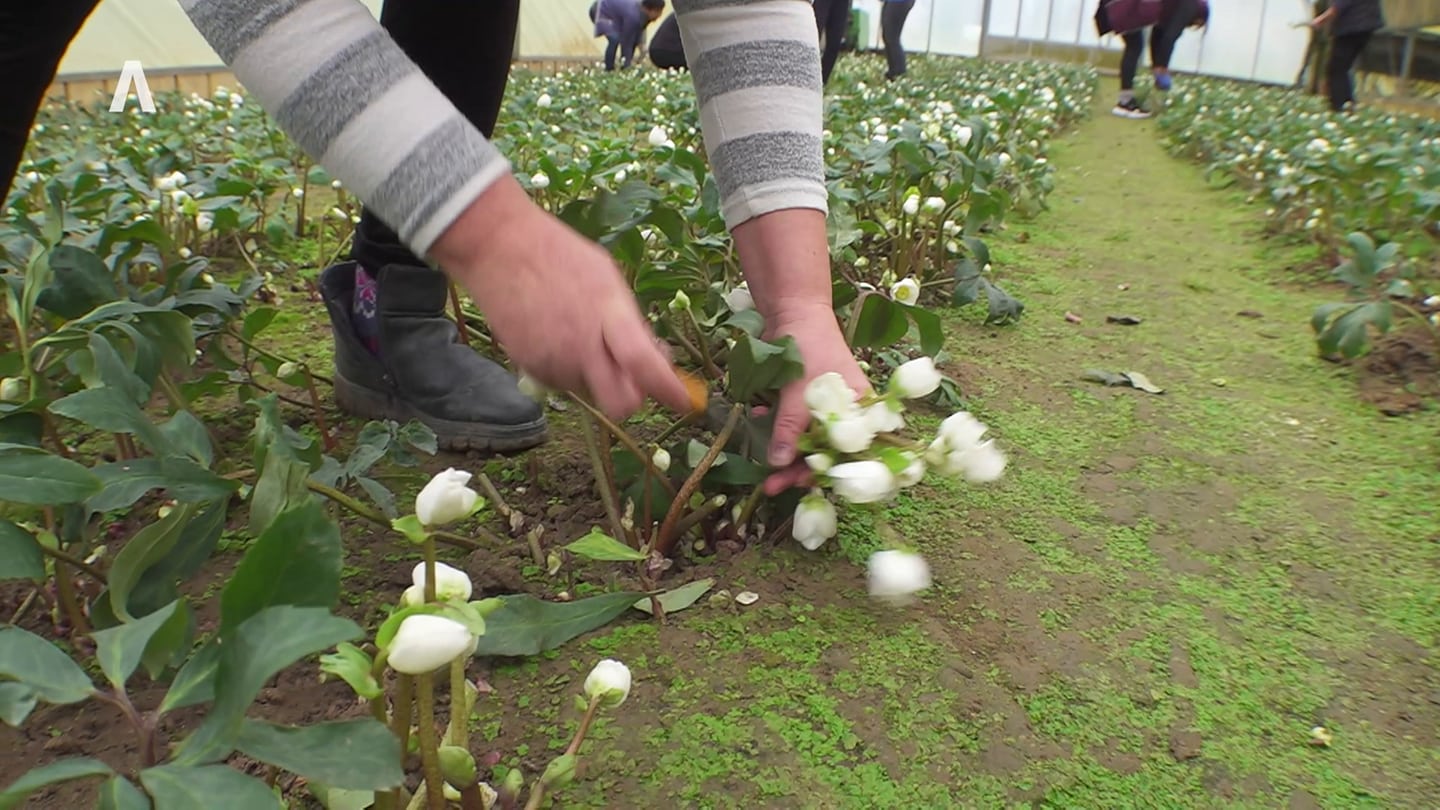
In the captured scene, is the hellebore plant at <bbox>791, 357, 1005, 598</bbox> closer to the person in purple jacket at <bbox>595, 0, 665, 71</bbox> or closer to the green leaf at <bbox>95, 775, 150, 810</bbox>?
the green leaf at <bbox>95, 775, 150, 810</bbox>

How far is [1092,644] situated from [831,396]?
36 centimetres

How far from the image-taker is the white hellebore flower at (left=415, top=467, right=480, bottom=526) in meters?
0.56

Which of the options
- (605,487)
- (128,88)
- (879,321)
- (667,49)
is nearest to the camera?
(605,487)

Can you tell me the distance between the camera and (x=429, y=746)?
1.88 feet

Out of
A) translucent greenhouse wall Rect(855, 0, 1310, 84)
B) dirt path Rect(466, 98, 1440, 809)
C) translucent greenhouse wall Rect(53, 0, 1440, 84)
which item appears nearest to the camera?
dirt path Rect(466, 98, 1440, 809)

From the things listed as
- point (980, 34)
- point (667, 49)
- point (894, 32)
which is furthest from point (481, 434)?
point (980, 34)

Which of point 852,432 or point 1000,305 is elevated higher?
point 852,432

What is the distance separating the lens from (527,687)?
33.0 inches

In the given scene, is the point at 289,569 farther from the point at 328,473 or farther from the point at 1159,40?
the point at 1159,40

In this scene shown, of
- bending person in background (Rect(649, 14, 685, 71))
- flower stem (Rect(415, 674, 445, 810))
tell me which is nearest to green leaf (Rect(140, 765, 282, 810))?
flower stem (Rect(415, 674, 445, 810))

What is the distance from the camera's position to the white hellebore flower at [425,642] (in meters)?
0.47

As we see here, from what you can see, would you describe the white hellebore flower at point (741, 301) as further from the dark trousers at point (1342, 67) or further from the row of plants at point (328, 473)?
the dark trousers at point (1342, 67)

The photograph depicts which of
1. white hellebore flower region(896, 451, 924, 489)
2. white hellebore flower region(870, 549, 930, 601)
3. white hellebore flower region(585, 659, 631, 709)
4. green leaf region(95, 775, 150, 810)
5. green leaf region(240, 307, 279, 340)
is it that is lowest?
white hellebore flower region(870, 549, 930, 601)

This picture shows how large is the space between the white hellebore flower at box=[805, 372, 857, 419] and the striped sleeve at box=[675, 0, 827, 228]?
224mm
